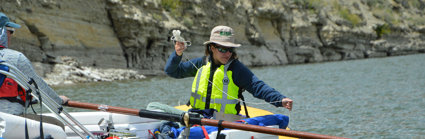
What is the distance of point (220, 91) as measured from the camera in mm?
4449

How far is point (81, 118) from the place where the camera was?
203 inches

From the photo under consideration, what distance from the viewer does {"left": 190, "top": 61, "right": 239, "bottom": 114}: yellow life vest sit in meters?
4.45

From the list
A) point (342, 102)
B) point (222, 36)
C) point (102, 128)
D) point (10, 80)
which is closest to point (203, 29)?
point (342, 102)

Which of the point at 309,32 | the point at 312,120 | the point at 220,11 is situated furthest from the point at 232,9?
the point at 312,120

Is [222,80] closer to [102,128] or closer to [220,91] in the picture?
[220,91]

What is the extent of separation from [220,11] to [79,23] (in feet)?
34.6

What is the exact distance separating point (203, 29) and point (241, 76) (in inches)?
889

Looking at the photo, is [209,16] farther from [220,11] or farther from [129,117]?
[129,117]

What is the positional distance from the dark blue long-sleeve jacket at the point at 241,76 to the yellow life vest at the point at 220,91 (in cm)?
7

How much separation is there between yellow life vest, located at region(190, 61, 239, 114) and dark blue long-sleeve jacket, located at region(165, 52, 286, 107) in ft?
0.23

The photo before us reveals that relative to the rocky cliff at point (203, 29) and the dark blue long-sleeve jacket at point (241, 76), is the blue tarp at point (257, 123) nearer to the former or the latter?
the dark blue long-sleeve jacket at point (241, 76)

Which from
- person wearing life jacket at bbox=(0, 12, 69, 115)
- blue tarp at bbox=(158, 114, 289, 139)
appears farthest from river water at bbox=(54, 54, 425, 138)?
person wearing life jacket at bbox=(0, 12, 69, 115)

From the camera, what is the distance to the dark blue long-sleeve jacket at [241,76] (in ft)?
13.8

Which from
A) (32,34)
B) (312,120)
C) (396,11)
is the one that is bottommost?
(312,120)
